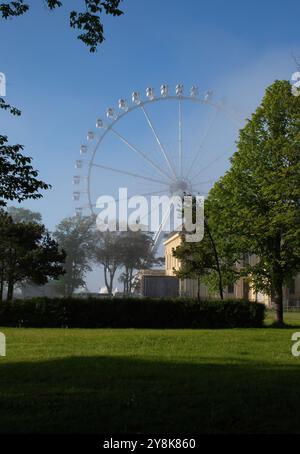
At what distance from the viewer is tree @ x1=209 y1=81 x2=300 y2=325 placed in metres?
33.6

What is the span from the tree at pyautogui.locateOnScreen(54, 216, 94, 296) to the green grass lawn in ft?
322

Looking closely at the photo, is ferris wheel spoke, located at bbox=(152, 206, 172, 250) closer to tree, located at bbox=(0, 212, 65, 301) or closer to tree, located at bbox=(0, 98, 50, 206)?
tree, located at bbox=(0, 212, 65, 301)

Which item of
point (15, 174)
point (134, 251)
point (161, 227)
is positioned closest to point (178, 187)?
point (161, 227)

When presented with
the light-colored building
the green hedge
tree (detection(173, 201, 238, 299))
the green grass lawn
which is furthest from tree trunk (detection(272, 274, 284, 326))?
the light-colored building

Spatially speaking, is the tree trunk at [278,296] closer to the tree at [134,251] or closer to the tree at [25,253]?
the tree at [25,253]

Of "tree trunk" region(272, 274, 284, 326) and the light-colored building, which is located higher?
the light-colored building

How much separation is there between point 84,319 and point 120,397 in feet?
71.3

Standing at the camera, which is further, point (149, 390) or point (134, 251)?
point (134, 251)

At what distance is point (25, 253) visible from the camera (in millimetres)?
43375

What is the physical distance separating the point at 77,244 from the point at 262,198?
82.7 meters

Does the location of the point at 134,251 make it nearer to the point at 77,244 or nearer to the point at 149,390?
the point at 77,244

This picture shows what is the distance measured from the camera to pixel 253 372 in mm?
11180

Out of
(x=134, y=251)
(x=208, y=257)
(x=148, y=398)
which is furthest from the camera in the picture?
(x=134, y=251)
